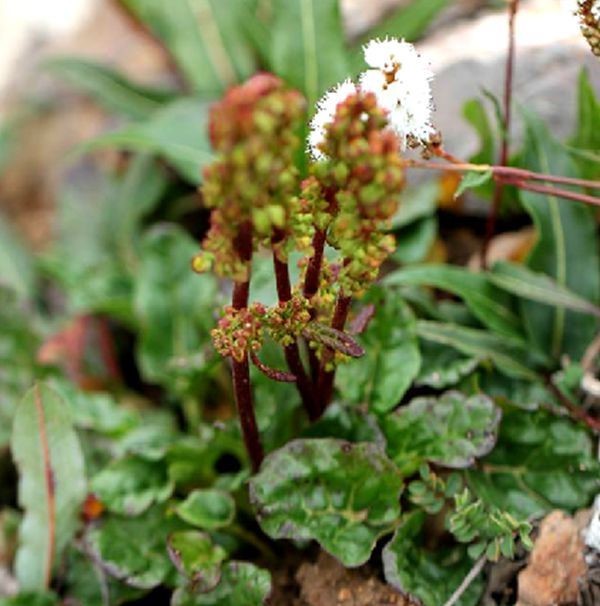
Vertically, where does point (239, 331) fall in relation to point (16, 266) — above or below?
below

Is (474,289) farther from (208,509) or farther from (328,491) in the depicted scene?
(208,509)

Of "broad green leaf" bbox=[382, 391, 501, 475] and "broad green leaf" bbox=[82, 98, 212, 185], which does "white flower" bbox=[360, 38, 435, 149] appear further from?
"broad green leaf" bbox=[82, 98, 212, 185]

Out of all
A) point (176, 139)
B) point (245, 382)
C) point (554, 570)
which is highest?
point (176, 139)

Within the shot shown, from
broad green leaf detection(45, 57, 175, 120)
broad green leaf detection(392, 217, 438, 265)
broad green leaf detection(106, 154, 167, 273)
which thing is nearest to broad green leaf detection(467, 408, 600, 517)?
broad green leaf detection(392, 217, 438, 265)

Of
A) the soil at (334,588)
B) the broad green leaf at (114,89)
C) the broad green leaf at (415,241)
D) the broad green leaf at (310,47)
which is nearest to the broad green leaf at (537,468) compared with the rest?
the soil at (334,588)

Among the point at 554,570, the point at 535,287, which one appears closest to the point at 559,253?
the point at 535,287

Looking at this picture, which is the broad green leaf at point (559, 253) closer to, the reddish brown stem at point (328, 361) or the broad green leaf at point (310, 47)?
the reddish brown stem at point (328, 361)

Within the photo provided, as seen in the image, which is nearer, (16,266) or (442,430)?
(442,430)
